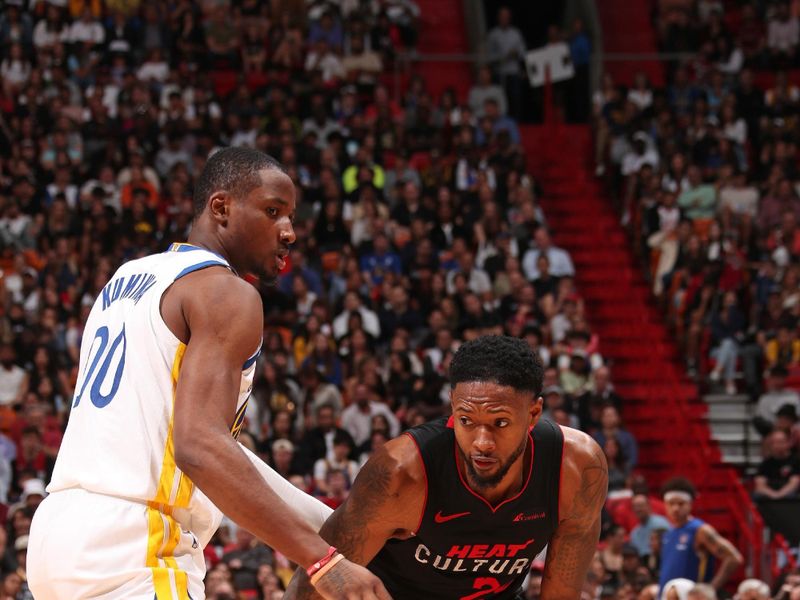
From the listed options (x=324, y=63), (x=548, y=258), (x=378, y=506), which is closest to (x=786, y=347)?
(x=548, y=258)

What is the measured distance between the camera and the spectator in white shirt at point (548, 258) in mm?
16500

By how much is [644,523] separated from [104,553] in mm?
9390

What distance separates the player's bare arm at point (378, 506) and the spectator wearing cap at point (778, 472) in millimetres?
9268

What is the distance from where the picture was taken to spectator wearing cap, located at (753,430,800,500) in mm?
13062

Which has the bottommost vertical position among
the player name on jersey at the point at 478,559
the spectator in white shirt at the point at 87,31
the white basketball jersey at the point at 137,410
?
the player name on jersey at the point at 478,559

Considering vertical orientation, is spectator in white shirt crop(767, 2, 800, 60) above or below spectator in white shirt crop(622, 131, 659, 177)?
above

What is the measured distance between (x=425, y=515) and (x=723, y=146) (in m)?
14.8

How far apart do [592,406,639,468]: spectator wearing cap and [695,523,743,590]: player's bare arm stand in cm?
277

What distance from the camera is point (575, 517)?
475 cm

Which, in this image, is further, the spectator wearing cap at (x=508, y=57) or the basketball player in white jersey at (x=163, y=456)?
the spectator wearing cap at (x=508, y=57)

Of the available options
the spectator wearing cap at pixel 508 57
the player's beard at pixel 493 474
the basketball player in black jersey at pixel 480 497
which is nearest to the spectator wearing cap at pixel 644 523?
the basketball player in black jersey at pixel 480 497

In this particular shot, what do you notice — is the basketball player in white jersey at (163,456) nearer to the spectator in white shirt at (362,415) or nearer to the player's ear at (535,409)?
the player's ear at (535,409)

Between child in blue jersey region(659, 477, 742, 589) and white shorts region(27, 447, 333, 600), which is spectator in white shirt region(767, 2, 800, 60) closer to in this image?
child in blue jersey region(659, 477, 742, 589)

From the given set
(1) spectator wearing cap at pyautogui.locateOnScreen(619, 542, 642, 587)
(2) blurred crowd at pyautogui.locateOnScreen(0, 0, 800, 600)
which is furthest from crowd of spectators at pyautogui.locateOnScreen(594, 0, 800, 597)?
(1) spectator wearing cap at pyautogui.locateOnScreen(619, 542, 642, 587)
